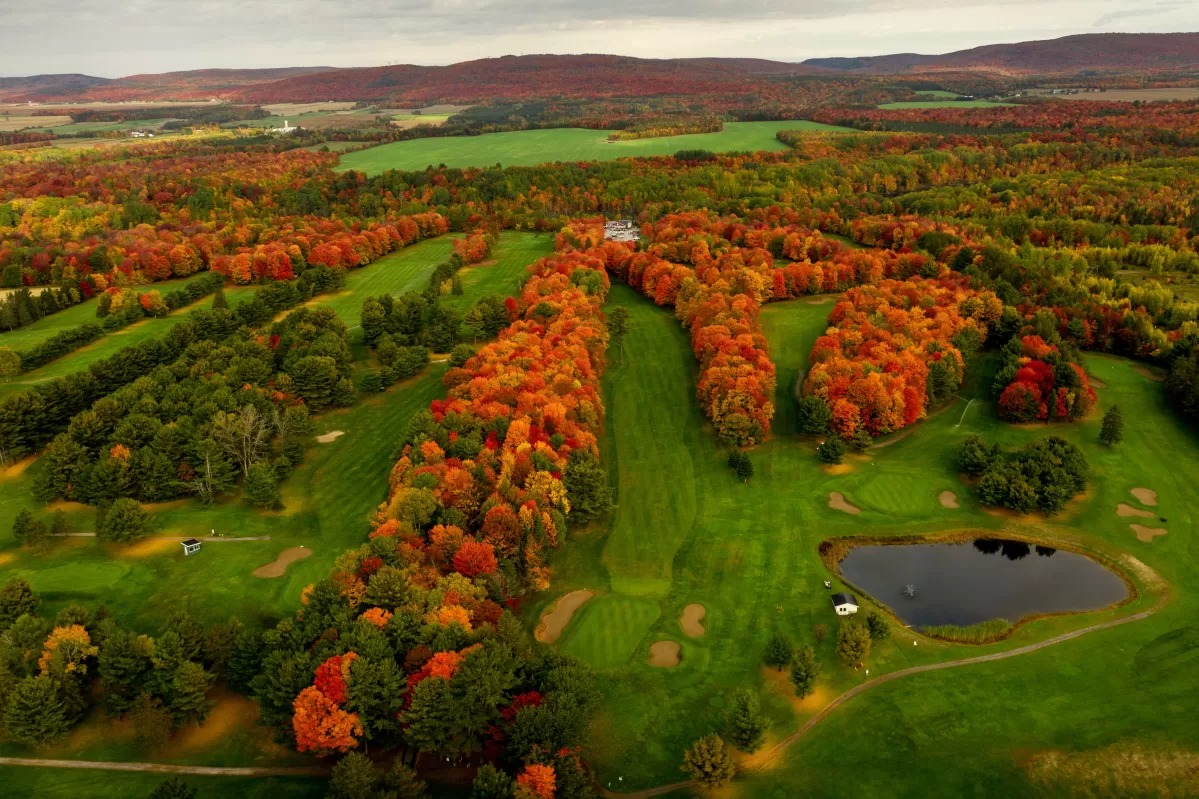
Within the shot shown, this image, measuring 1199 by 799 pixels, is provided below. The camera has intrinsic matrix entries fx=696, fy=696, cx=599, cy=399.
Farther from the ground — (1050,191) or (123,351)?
(1050,191)

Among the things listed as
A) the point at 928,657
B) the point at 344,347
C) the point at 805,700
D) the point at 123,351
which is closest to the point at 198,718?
the point at 805,700

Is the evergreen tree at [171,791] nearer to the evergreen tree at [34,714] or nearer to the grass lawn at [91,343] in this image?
the evergreen tree at [34,714]

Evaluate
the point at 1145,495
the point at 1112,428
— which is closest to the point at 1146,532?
the point at 1145,495

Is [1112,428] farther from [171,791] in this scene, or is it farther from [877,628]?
[171,791]

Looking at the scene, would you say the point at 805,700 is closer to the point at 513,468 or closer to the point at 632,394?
the point at 513,468

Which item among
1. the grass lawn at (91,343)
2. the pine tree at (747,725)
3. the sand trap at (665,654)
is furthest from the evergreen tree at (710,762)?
the grass lawn at (91,343)

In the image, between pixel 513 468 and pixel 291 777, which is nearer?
pixel 291 777
